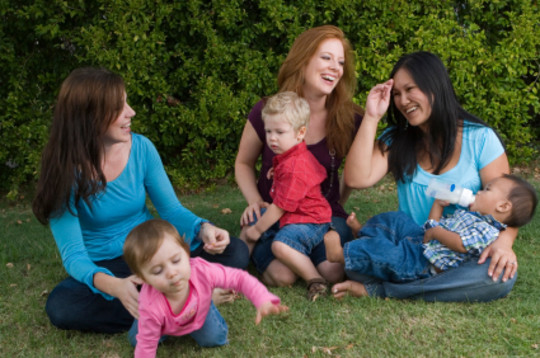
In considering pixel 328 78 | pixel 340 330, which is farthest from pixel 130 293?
pixel 328 78

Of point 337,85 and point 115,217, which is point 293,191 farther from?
point 115,217

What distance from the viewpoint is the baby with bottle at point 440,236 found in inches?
135

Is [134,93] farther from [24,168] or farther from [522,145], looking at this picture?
[522,145]

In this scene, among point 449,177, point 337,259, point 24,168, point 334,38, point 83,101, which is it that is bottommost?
point 24,168

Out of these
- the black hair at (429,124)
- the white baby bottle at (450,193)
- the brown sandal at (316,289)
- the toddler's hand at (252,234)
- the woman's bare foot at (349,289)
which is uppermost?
the black hair at (429,124)

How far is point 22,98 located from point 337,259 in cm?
466

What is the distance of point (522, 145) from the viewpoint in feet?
24.4

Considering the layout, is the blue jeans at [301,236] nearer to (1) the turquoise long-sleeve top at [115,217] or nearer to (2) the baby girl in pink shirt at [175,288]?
(1) the turquoise long-sleeve top at [115,217]

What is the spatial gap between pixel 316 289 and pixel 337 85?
1.53 meters

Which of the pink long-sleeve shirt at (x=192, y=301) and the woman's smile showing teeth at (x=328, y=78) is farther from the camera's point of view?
the woman's smile showing teeth at (x=328, y=78)

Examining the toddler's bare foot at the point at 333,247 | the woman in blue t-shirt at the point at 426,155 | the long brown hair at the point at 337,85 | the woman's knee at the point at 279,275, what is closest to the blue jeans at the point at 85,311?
the woman's knee at the point at 279,275

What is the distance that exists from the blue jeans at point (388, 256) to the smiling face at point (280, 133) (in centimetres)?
78

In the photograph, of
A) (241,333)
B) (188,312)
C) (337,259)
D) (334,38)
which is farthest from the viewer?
(334,38)

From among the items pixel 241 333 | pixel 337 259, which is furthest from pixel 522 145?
pixel 241 333
